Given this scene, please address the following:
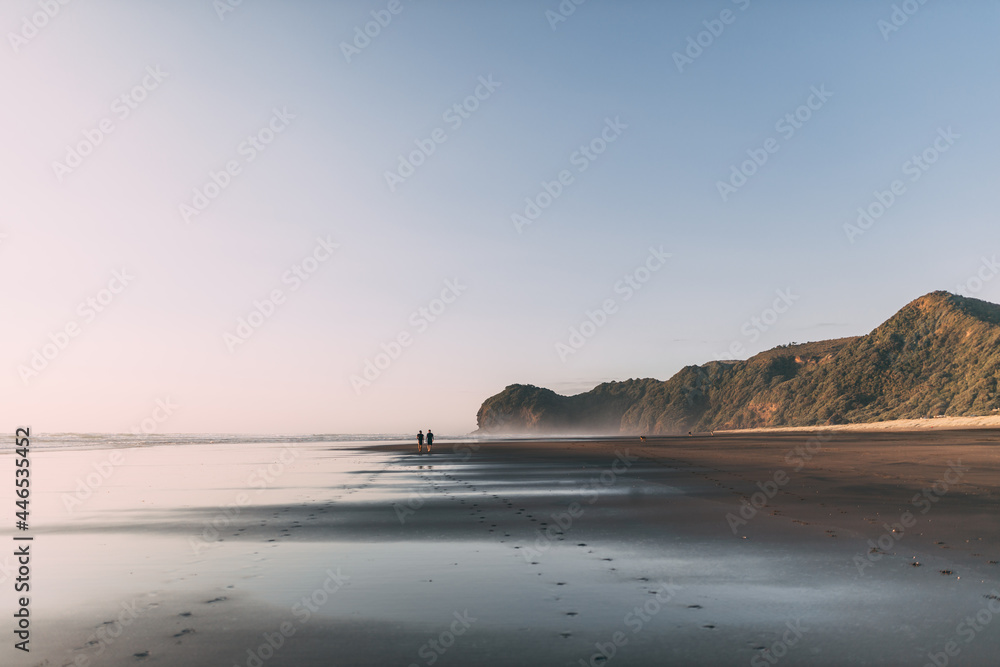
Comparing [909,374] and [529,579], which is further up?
[909,374]

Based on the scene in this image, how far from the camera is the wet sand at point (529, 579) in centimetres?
695

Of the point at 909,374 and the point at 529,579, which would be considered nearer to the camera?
the point at 529,579

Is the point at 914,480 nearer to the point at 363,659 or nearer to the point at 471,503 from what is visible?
the point at 471,503

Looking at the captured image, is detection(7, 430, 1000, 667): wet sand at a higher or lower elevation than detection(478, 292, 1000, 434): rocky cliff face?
lower

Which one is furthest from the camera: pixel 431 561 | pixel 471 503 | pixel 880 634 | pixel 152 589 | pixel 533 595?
pixel 471 503

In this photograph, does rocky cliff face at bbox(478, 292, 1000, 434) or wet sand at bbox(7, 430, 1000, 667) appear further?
rocky cliff face at bbox(478, 292, 1000, 434)

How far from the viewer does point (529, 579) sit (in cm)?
1011

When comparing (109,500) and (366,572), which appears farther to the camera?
(109,500)

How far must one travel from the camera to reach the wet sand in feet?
22.8

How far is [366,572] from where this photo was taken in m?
10.8

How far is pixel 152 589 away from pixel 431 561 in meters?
4.33

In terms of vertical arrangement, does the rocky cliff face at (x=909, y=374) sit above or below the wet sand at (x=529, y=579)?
above

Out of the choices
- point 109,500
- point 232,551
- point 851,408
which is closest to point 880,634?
point 232,551

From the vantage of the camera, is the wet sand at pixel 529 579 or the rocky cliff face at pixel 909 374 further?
the rocky cliff face at pixel 909 374
